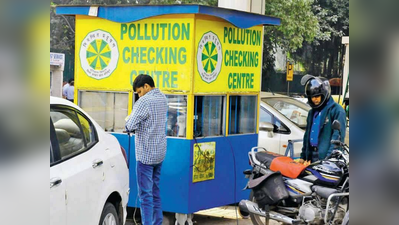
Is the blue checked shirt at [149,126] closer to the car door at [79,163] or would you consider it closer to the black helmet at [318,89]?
the car door at [79,163]

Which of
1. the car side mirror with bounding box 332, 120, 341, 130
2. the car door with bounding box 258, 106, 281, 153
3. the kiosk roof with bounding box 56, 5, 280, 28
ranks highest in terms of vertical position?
the kiosk roof with bounding box 56, 5, 280, 28

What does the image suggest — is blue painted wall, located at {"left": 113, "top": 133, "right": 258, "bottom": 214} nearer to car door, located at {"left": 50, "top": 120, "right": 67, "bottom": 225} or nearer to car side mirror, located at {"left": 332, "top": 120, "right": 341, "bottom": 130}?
car side mirror, located at {"left": 332, "top": 120, "right": 341, "bottom": 130}

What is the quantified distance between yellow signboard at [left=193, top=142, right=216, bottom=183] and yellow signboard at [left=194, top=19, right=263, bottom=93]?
692mm

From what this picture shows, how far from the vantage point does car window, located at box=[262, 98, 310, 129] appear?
10.5 m

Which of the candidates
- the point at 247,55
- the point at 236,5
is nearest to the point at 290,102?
the point at 236,5

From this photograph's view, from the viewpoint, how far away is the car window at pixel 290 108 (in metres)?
10.5

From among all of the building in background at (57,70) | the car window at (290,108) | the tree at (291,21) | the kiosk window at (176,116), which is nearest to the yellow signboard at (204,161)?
the kiosk window at (176,116)

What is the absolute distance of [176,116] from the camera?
23.1 ft

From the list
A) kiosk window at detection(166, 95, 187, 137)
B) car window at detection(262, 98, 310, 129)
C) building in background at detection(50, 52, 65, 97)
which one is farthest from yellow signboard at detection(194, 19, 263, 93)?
building in background at detection(50, 52, 65, 97)
